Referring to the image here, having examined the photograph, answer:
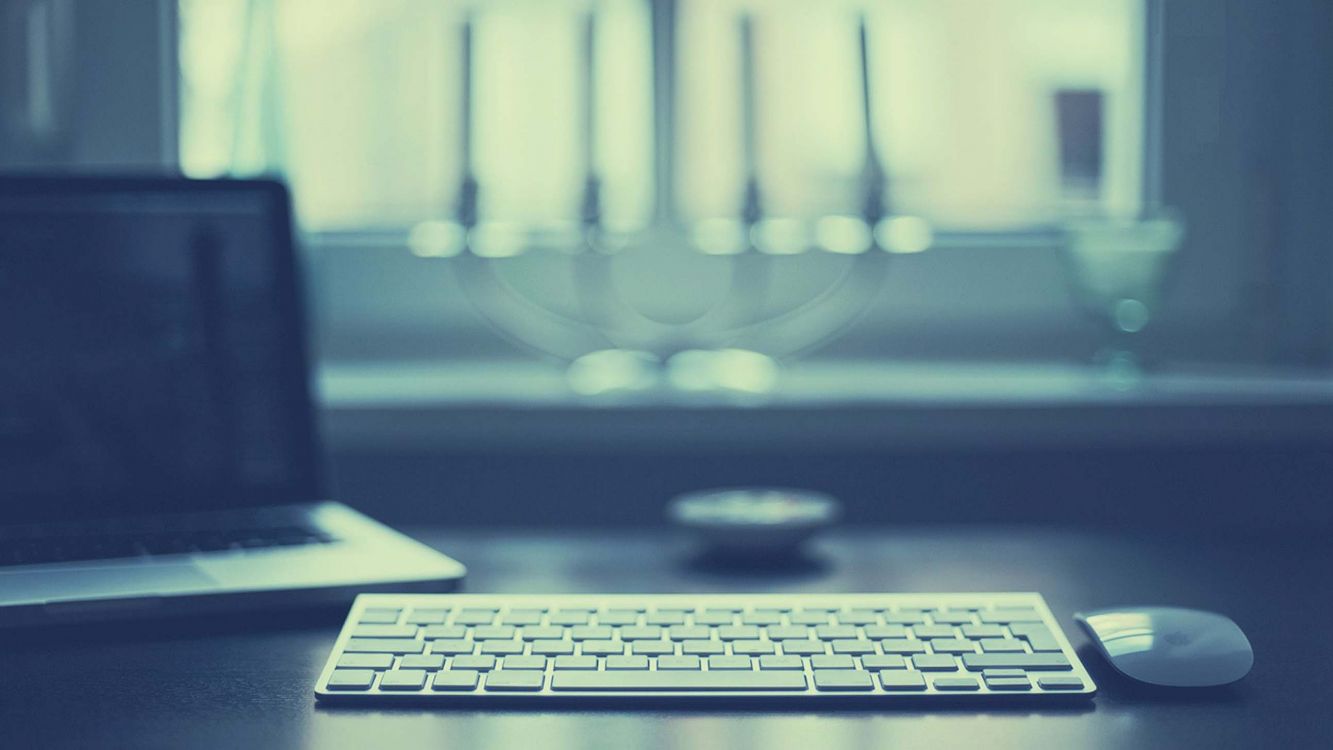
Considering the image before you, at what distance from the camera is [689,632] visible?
695 millimetres

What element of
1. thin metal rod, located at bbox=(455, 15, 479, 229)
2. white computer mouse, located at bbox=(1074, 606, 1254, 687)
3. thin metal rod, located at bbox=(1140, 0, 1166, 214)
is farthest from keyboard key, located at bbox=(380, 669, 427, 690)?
thin metal rod, located at bbox=(1140, 0, 1166, 214)

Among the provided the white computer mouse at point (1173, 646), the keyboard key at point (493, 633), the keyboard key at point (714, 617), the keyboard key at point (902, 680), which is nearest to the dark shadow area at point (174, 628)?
the keyboard key at point (493, 633)

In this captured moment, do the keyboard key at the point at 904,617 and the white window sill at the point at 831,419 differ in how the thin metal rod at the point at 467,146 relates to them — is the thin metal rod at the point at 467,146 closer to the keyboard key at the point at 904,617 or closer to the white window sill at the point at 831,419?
the white window sill at the point at 831,419

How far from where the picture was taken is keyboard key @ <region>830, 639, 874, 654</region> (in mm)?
670

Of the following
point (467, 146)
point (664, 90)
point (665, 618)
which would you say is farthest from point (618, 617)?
point (664, 90)

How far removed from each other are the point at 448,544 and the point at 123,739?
429 mm

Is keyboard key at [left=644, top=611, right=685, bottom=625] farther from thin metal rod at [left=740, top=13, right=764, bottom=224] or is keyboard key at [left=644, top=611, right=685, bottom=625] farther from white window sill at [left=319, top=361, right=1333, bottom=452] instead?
thin metal rod at [left=740, top=13, right=764, bottom=224]

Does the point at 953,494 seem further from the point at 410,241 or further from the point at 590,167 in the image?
the point at 410,241

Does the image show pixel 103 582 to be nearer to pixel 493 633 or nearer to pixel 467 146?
pixel 493 633

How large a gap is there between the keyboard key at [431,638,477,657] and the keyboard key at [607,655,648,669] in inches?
2.7

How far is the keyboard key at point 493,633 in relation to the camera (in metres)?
0.69

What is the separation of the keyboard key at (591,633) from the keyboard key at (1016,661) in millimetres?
175

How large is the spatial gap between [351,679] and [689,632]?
168 mm

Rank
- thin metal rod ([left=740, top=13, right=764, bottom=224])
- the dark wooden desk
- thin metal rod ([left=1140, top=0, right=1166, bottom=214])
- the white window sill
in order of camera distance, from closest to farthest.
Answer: the dark wooden desk < the white window sill < thin metal rod ([left=740, top=13, right=764, bottom=224]) < thin metal rod ([left=1140, top=0, right=1166, bottom=214])
